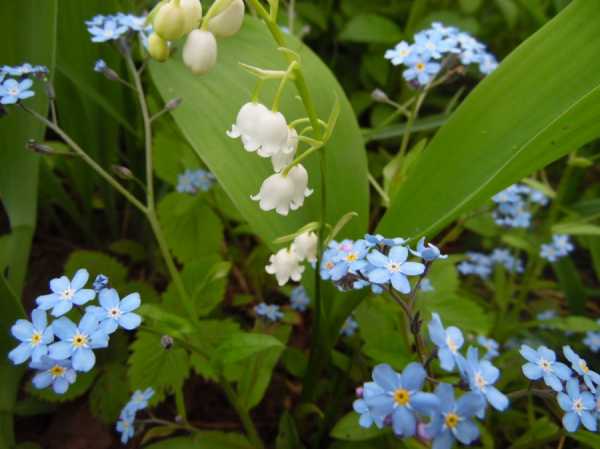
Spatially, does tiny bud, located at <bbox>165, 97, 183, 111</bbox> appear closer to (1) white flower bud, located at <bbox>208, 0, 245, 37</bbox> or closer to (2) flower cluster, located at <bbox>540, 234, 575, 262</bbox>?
(1) white flower bud, located at <bbox>208, 0, 245, 37</bbox>

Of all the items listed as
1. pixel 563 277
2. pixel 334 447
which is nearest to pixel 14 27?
pixel 334 447

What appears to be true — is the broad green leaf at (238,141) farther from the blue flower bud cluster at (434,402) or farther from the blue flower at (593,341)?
the blue flower at (593,341)

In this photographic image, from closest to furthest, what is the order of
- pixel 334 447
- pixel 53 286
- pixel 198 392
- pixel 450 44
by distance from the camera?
pixel 53 286
pixel 334 447
pixel 450 44
pixel 198 392

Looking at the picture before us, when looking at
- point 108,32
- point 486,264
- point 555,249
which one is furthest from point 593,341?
point 108,32

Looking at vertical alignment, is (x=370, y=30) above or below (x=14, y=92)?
below

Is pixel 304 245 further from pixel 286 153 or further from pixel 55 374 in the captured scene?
pixel 55 374

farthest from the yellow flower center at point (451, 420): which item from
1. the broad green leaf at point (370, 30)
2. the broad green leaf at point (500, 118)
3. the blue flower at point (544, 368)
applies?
the broad green leaf at point (370, 30)

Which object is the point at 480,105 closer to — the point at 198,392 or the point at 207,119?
the point at 207,119
